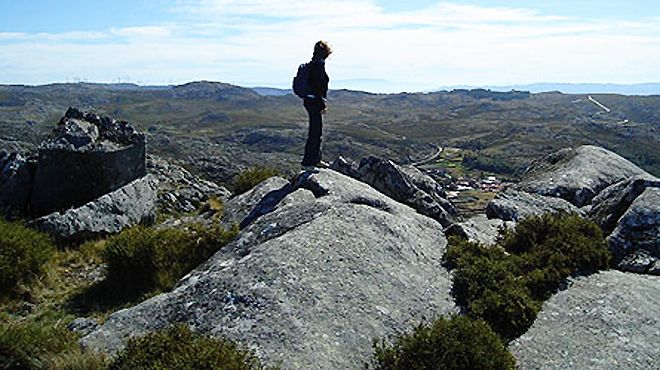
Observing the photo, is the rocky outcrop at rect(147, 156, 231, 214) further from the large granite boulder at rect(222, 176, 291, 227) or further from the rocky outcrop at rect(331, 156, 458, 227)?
the rocky outcrop at rect(331, 156, 458, 227)

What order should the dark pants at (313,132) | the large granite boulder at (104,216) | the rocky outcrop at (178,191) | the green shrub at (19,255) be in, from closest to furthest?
the green shrub at (19,255)
the large granite boulder at (104,216)
the dark pants at (313,132)
the rocky outcrop at (178,191)

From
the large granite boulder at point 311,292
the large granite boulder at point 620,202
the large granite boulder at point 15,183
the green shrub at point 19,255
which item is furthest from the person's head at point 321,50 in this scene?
the large granite boulder at point 15,183

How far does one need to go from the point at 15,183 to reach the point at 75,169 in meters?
1.94

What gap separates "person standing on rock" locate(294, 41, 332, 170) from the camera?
1616 centimetres

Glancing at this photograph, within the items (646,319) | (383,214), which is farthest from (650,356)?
A: (383,214)

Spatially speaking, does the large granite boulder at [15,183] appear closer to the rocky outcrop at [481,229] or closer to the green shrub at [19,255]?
the green shrub at [19,255]

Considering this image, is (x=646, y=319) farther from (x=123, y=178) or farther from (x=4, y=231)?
(x=123, y=178)

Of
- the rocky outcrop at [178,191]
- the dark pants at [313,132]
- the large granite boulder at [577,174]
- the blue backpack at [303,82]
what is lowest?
the rocky outcrop at [178,191]

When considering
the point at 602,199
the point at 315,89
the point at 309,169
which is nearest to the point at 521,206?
the point at 602,199

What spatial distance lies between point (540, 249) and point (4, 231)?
12.3m

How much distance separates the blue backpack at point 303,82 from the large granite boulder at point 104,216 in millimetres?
6806

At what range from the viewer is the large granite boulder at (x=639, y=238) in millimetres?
12391

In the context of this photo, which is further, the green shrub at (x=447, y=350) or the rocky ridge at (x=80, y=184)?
the rocky ridge at (x=80, y=184)

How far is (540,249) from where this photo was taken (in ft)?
40.7
